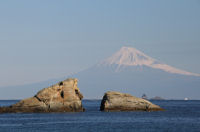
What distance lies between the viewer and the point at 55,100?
11525 centimetres

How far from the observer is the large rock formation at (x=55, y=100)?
376 feet

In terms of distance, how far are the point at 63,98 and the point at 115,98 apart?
38.4ft

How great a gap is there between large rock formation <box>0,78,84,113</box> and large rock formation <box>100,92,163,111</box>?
266 inches

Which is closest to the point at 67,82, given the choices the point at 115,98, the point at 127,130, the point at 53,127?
the point at 115,98

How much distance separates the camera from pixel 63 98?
115750mm

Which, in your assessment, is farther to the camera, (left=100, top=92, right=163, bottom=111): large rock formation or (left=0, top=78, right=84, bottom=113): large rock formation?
(left=100, top=92, right=163, bottom=111): large rock formation

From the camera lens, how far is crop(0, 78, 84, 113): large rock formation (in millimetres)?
114562

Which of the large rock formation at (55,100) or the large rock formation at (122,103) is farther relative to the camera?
the large rock formation at (122,103)

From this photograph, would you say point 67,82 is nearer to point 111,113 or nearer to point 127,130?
point 111,113

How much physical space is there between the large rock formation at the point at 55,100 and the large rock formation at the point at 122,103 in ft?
22.2

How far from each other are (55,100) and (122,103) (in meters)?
15.7

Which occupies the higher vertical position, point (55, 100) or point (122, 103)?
point (55, 100)

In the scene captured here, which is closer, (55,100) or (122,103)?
(55,100)

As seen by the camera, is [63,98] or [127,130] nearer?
[127,130]
